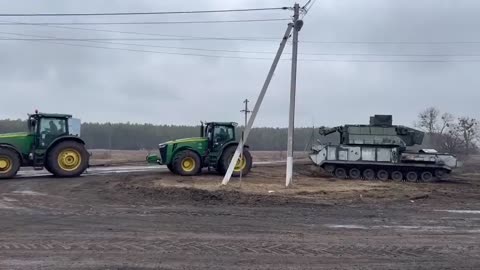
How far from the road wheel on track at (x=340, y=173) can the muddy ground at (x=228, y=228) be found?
11099 millimetres

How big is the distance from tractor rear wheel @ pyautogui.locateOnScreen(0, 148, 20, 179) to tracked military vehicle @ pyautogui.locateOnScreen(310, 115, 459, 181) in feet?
56.5

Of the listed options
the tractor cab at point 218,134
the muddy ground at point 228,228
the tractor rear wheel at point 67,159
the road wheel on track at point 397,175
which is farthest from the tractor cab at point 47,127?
the road wheel on track at point 397,175

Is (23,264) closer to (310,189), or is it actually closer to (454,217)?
(454,217)

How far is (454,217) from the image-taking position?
15023 millimetres

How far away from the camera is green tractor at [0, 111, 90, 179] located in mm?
22281

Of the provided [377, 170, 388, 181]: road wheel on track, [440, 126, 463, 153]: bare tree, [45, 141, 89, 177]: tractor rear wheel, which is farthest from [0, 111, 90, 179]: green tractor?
[440, 126, 463, 153]: bare tree

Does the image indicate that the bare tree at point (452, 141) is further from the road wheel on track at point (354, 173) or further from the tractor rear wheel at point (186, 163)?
the tractor rear wheel at point (186, 163)

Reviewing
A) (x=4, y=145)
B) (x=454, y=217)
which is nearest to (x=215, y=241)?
(x=454, y=217)

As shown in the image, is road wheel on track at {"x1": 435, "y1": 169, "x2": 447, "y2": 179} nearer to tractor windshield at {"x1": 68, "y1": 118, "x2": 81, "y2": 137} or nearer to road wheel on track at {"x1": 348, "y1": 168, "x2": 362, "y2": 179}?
road wheel on track at {"x1": 348, "y1": 168, "x2": 362, "y2": 179}

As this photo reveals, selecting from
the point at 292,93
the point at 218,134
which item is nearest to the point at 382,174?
the point at 218,134

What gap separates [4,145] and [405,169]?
21.5 meters

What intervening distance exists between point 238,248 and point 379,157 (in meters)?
23.7

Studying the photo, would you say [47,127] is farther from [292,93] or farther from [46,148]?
[292,93]

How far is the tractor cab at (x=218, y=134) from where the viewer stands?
87.9 ft
